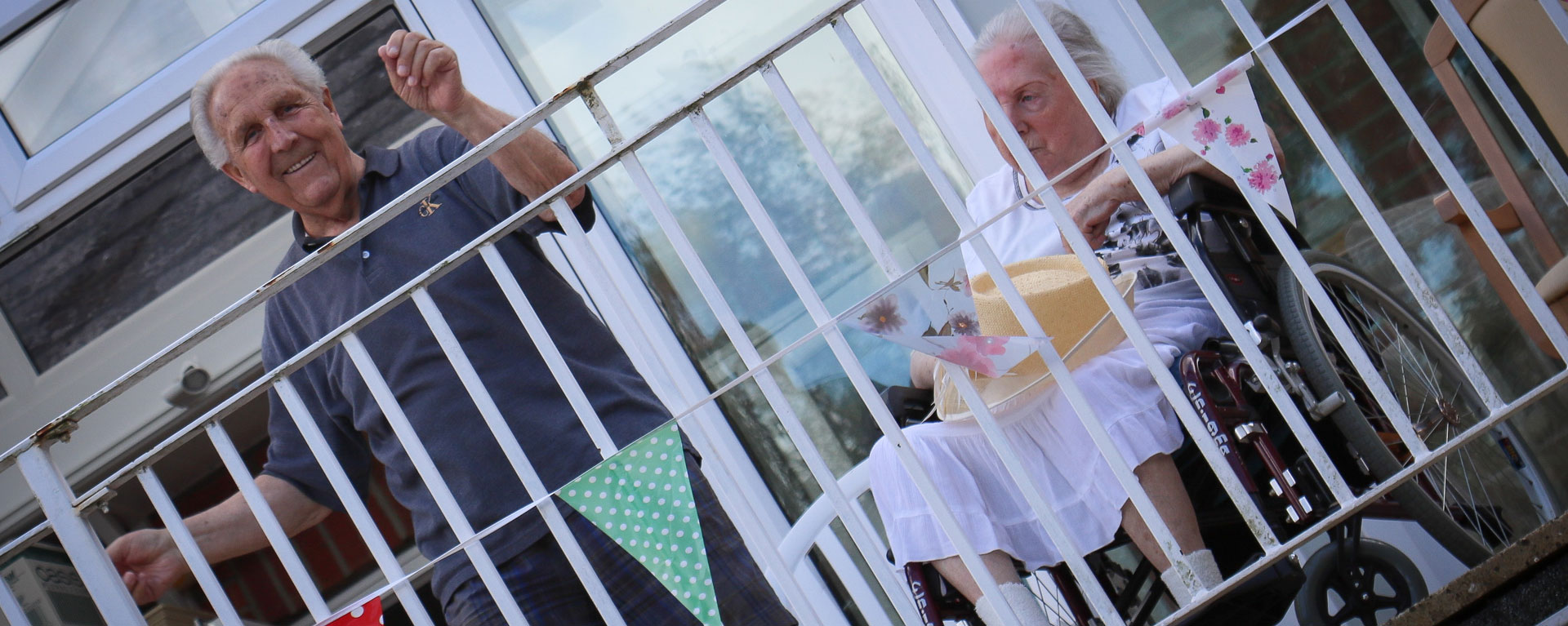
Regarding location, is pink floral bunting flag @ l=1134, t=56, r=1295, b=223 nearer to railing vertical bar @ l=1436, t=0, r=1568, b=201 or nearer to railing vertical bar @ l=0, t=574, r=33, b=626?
railing vertical bar @ l=1436, t=0, r=1568, b=201

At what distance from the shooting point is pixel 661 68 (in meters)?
2.89

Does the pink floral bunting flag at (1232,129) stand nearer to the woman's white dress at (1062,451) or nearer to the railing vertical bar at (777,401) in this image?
the woman's white dress at (1062,451)

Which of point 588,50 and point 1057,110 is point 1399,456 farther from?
point 588,50

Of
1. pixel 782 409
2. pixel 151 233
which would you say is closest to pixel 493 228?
pixel 782 409

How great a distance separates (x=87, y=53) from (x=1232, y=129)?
9.92ft

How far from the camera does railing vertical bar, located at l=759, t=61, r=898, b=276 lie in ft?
5.13

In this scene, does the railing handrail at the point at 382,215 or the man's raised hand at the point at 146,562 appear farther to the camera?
the man's raised hand at the point at 146,562

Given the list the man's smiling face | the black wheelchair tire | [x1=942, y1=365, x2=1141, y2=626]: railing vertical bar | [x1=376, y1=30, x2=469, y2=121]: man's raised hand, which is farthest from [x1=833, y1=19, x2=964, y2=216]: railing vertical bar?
the man's smiling face

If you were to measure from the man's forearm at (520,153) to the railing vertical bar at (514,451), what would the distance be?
24 centimetres

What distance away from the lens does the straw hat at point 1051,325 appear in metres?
1.77

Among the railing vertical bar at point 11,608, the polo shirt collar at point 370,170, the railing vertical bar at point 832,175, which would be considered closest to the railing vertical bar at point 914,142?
the railing vertical bar at point 832,175

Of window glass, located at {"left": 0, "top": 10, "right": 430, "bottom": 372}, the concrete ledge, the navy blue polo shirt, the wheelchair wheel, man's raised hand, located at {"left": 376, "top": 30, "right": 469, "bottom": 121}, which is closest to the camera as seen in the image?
the concrete ledge

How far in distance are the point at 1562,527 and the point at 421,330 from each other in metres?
1.77

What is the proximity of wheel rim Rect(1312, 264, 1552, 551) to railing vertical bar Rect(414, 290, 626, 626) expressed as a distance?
1260mm
